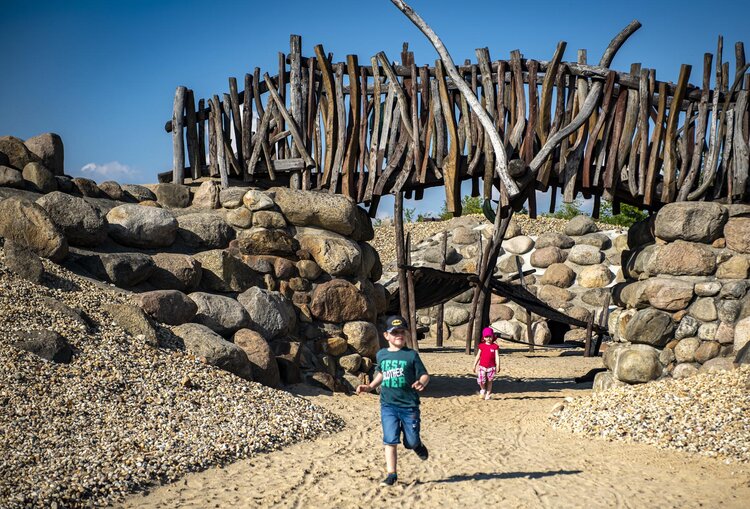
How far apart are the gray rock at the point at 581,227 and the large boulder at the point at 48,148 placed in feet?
50.0

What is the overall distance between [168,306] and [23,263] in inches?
56.2

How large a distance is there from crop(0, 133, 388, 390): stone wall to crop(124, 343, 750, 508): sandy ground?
48.2 inches

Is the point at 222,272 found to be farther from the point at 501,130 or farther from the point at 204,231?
the point at 501,130

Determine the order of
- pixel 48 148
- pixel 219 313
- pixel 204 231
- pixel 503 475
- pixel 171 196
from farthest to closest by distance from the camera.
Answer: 1. pixel 171 196
2. pixel 48 148
3. pixel 204 231
4. pixel 219 313
5. pixel 503 475

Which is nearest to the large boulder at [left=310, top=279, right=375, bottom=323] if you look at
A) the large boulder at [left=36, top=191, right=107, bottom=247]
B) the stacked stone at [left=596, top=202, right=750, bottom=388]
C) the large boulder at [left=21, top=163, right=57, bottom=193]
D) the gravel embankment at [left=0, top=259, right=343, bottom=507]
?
the gravel embankment at [left=0, top=259, right=343, bottom=507]

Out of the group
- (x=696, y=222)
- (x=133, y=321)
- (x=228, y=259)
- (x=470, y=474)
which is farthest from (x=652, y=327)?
(x=133, y=321)

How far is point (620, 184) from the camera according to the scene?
10.3 meters

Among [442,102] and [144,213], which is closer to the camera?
[144,213]

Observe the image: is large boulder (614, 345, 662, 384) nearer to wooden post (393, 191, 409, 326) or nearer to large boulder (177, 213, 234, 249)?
wooden post (393, 191, 409, 326)

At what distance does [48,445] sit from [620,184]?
7689 millimetres

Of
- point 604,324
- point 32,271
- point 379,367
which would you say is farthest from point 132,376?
point 604,324

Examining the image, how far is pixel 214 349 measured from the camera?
24.7 ft

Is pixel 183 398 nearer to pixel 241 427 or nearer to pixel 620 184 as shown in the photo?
pixel 241 427

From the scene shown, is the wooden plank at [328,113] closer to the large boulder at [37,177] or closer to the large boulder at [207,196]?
the large boulder at [207,196]
